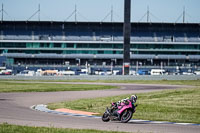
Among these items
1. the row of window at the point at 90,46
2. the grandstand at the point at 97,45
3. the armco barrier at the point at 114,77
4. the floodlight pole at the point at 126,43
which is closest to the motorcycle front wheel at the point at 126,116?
the armco barrier at the point at 114,77

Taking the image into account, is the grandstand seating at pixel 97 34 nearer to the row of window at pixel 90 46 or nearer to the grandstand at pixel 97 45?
the grandstand at pixel 97 45

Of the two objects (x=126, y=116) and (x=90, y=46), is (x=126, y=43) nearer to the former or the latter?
(x=90, y=46)

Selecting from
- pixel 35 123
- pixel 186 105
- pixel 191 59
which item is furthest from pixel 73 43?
pixel 35 123

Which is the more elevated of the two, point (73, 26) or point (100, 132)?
point (73, 26)

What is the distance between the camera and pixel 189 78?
87375 millimetres

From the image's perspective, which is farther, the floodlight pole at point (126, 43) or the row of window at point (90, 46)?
the row of window at point (90, 46)

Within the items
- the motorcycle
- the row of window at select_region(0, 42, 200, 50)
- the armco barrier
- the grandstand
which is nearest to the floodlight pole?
the armco barrier

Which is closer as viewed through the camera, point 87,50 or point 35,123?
point 35,123

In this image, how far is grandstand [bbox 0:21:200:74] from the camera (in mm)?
128000

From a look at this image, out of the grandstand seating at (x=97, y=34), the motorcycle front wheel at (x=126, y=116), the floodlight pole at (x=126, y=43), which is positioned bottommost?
the motorcycle front wheel at (x=126, y=116)

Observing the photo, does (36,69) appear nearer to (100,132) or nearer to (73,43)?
(73,43)

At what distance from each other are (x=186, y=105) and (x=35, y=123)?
1442 cm

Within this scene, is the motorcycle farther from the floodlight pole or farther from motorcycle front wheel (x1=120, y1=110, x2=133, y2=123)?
the floodlight pole

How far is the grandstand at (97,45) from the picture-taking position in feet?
420
